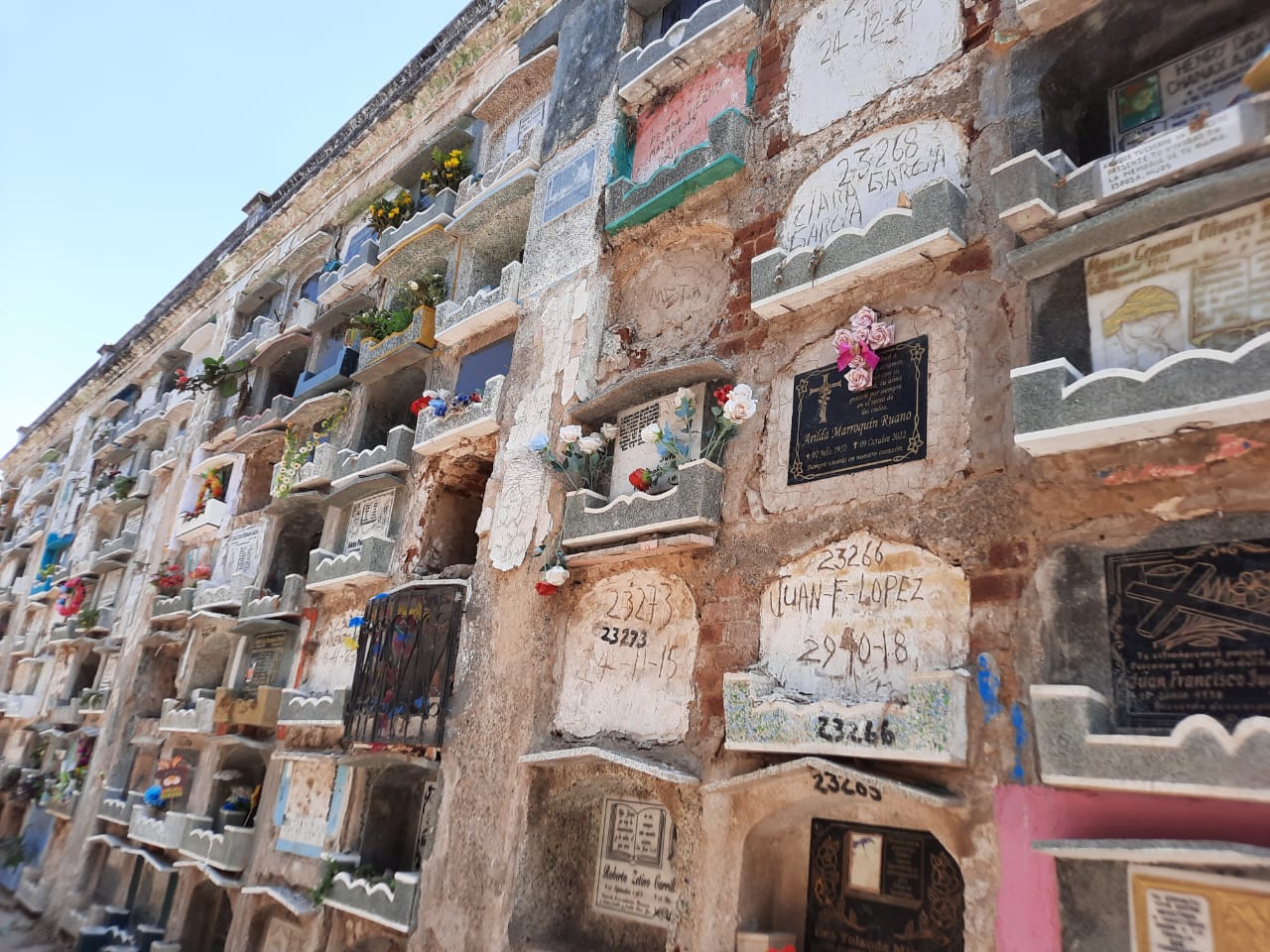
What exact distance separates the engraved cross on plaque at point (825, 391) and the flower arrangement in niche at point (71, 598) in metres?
21.8

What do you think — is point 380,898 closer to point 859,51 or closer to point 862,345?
point 862,345

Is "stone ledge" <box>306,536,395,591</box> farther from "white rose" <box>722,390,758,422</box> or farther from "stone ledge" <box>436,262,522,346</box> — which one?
"white rose" <box>722,390,758,422</box>

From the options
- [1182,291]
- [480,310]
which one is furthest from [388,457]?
[1182,291]

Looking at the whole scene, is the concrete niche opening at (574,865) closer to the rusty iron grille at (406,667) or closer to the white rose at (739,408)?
the rusty iron grille at (406,667)

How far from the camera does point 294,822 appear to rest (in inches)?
474

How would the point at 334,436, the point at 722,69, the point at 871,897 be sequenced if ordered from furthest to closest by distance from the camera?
the point at 334,436 → the point at 722,69 → the point at 871,897

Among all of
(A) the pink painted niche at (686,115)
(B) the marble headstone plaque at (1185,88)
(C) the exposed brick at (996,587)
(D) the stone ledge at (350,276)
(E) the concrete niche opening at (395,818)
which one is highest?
(D) the stone ledge at (350,276)

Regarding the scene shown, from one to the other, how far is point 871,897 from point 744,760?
4.32ft

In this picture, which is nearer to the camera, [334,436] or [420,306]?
[420,306]

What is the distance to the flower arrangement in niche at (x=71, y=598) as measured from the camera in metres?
22.0

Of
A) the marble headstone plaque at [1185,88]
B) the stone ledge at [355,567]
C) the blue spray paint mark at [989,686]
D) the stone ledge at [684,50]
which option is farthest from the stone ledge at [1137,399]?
the stone ledge at [355,567]

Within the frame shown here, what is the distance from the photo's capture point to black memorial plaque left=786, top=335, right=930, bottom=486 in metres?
6.80

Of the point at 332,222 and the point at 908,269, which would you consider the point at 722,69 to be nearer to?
the point at 908,269

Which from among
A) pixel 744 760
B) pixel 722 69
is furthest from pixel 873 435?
pixel 722 69
